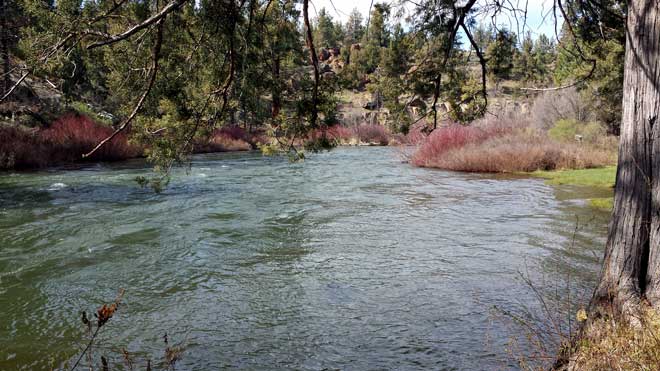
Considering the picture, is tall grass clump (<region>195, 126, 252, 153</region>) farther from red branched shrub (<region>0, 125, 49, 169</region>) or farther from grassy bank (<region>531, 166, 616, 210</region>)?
grassy bank (<region>531, 166, 616, 210</region>)

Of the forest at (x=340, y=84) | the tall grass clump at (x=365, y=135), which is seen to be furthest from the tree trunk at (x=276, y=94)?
the tall grass clump at (x=365, y=135)

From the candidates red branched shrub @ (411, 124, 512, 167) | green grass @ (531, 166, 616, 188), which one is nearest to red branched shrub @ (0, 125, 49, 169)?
red branched shrub @ (411, 124, 512, 167)

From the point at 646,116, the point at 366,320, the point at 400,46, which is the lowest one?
the point at 366,320

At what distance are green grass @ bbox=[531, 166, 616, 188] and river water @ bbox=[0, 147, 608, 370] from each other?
1.83 metres

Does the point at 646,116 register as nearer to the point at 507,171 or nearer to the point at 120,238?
the point at 120,238

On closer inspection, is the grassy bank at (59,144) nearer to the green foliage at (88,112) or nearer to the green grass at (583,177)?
the green foliage at (88,112)

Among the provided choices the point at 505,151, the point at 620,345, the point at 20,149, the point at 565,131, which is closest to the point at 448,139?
the point at 505,151

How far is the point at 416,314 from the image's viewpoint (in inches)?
232

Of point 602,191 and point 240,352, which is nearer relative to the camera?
point 240,352

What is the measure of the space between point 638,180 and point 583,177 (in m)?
14.8

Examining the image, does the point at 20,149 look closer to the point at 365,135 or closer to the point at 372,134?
the point at 365,135

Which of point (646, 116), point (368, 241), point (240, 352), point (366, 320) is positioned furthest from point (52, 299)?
point (646, 116)

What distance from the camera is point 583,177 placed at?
55.5 feet

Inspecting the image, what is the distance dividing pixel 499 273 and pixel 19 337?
18.9 feet
